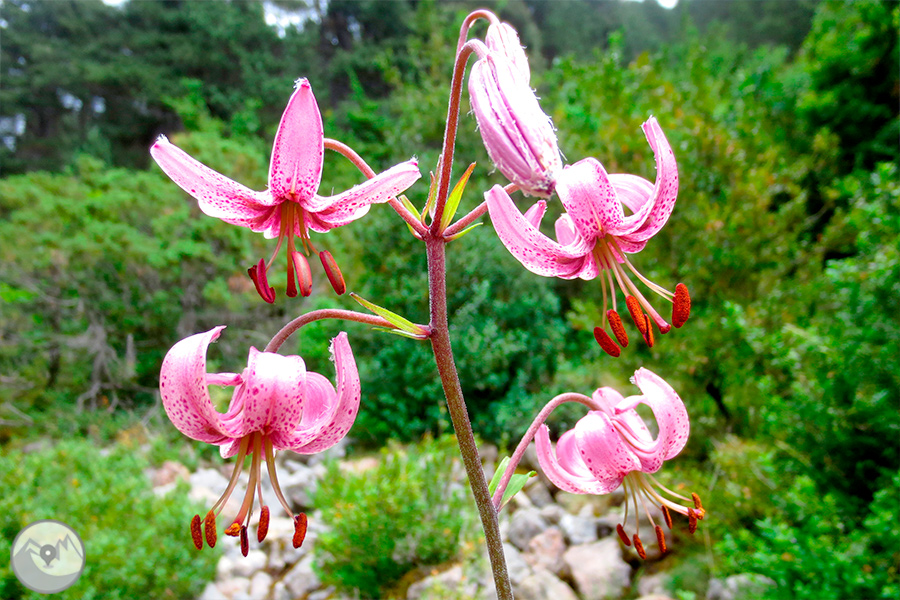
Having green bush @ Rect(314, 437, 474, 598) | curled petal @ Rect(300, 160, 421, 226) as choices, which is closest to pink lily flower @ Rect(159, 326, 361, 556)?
curled petal @ Rect(300, 160, 421, 226)

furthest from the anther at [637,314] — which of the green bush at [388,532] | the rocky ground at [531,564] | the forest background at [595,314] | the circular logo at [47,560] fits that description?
the circular logo at [47,560]

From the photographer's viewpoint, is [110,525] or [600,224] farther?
[110,525]

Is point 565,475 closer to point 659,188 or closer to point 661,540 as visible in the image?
point 661,540

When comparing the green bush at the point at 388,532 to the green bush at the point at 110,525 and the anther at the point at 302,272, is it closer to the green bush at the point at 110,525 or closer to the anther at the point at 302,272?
the green bush at the point at 110,525

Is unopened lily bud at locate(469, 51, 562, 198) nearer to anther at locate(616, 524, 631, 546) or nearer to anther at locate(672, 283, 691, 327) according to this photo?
anther at locate(672, 283, 691, 327)

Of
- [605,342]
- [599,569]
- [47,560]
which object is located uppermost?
[605,342]

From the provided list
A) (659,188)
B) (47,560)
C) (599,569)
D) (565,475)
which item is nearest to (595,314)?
(599,569)
